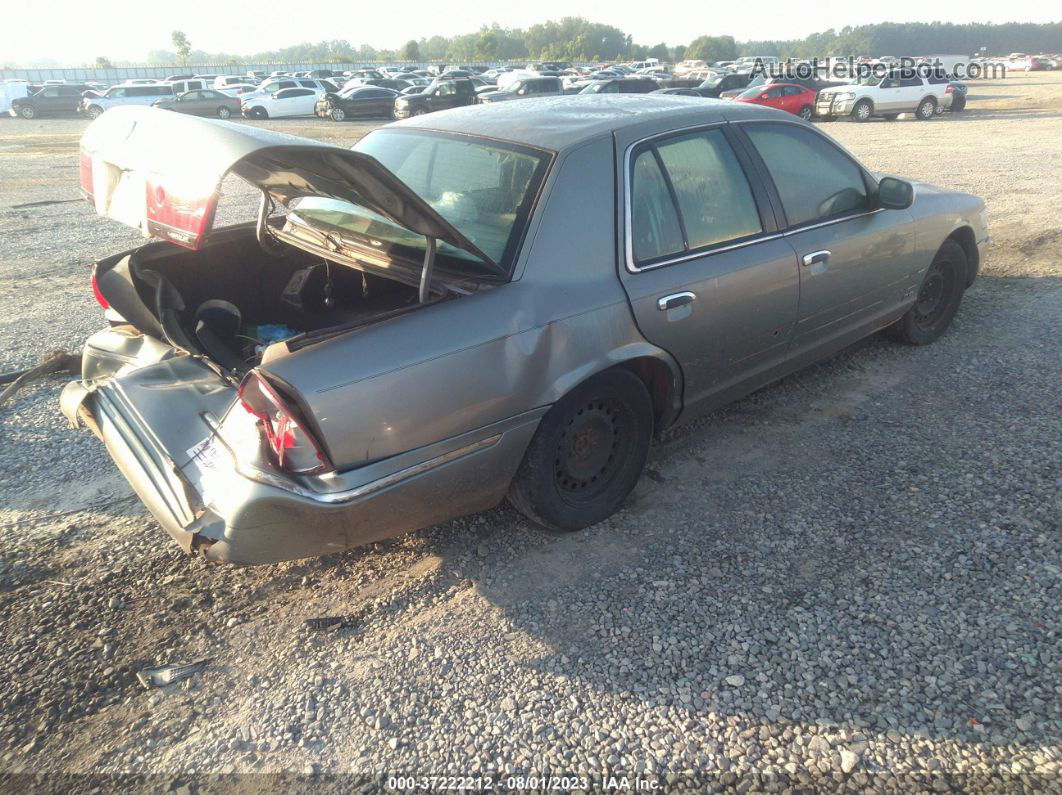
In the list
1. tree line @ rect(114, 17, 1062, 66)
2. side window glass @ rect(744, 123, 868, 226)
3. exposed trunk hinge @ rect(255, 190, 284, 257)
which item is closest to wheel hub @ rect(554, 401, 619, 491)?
side window glass @ rect(744, 123, 868, 226)

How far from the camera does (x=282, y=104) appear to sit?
1225 inches

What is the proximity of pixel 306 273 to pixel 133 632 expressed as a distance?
188 centimetres

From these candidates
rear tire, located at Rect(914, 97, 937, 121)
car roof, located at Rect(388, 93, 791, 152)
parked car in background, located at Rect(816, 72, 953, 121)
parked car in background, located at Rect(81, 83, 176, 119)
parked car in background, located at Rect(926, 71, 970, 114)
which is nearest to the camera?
car roof, located at Rect(388, 93, 791, 152)

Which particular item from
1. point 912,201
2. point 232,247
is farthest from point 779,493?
point 232,247

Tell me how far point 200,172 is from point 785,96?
24.5 metres

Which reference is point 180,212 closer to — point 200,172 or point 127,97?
point 200,172

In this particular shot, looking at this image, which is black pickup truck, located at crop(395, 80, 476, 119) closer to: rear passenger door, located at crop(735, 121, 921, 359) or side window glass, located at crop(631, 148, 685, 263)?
rear passenger door, located at crop(735, 121, 921, 359)

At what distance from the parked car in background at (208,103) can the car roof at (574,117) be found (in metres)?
31.0

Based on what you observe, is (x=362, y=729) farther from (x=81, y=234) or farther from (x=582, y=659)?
(x=81, y=234)

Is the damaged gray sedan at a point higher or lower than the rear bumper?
higher

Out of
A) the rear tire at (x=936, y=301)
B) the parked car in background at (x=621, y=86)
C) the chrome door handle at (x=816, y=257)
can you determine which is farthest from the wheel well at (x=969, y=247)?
the parked car in background at (x=621, y=86)

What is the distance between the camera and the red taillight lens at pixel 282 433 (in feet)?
8.30

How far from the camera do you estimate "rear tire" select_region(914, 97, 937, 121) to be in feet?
78.3

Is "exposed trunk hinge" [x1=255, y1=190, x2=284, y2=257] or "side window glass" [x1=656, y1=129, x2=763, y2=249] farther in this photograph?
"exposed trunk hinge" [x1=255, y1=190, x2=284, y2=257]
